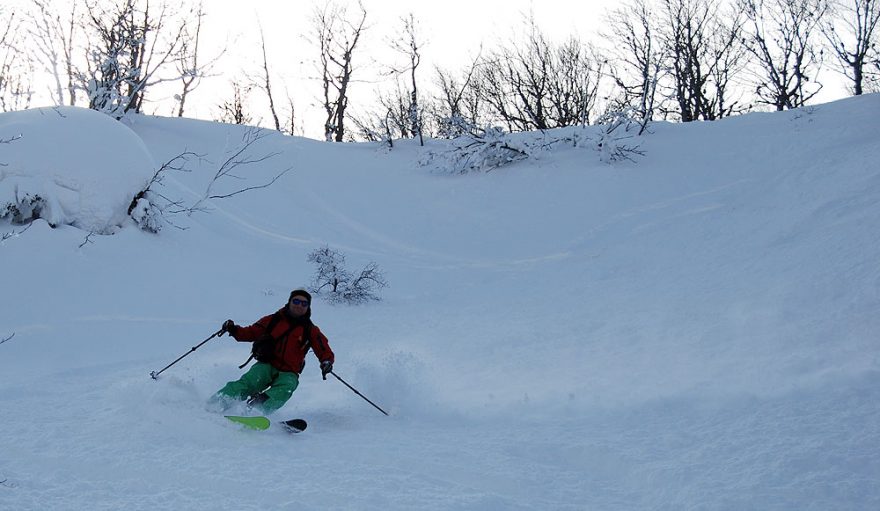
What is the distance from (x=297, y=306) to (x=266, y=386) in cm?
69

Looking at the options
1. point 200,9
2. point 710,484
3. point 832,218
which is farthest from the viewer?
point 200,9

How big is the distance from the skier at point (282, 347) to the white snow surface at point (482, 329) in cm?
31

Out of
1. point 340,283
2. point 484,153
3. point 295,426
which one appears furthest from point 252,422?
point 484,153

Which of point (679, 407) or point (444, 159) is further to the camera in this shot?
point (444, 159)

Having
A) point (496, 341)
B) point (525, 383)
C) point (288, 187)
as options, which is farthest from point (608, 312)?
point (288, 187)

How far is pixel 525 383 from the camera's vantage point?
562cm

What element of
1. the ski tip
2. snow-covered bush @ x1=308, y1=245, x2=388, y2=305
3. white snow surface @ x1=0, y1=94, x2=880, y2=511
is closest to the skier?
white snow surface @ x1=0, y1=94, x2=880, y2=511

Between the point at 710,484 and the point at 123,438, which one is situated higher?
the point at 123,438

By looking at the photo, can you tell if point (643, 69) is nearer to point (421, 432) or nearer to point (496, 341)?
point (496, 341)

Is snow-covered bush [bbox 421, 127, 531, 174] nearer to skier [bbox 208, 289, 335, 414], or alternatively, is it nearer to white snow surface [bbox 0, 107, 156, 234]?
white snow surface [bbox 0, 107, 156, 234]

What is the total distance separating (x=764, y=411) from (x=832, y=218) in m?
5.13

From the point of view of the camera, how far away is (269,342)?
5352 mm

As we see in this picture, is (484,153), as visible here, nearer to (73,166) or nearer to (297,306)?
(73,166)

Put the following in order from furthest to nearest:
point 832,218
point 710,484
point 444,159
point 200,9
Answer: point 200,9 → point 444,159 → point 832,218 → point 710,484
